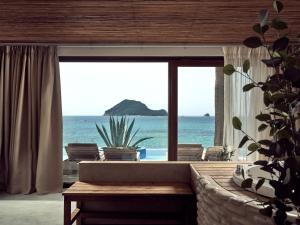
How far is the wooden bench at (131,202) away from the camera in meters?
2.96

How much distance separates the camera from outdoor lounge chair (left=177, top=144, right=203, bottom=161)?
17.5 ft

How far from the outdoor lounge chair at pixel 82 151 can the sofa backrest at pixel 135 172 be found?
6.14 feet

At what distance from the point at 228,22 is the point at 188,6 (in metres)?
0.73

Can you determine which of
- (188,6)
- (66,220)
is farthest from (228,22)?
(66,220)

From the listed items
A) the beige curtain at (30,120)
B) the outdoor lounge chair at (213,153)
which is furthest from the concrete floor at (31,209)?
the outdoor lounge chair at (213,153)

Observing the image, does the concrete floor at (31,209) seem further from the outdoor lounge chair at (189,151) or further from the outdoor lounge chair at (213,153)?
the outdoor lounge chair at (213,153)

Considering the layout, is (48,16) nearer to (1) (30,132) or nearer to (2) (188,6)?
(2) (188,6)

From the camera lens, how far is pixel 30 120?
490cm

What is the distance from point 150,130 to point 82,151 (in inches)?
387

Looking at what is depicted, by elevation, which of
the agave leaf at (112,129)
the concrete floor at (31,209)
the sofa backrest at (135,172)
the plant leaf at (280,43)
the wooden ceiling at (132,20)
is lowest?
the concrete floor at (31,209)

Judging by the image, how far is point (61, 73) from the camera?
5.16 meters

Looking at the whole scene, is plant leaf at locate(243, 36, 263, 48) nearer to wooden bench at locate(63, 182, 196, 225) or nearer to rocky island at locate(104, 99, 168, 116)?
wooden bench at locate(63, 182, 196, 225)

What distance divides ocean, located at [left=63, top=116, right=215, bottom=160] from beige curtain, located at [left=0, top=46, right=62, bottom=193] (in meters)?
8.09

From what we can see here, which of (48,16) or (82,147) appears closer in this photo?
(48,16)
